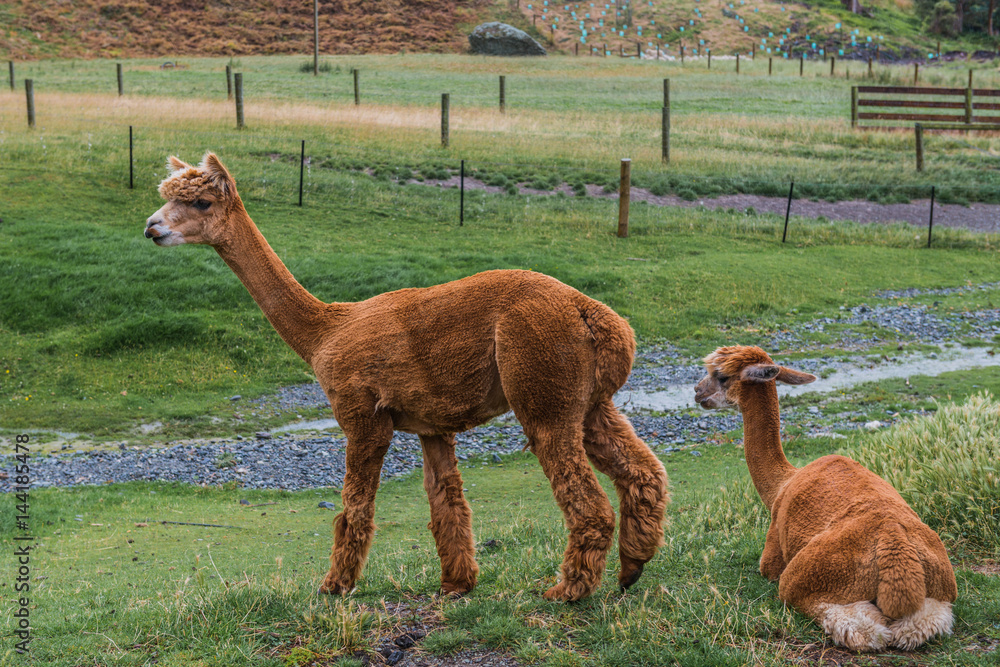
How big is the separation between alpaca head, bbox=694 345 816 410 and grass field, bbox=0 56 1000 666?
1.11 metres

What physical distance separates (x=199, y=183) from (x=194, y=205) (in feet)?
0.44

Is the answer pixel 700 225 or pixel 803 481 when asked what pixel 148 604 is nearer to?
pixel 803 481

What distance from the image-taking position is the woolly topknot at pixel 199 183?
522 cm

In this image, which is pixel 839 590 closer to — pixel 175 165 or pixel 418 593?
pixel 418 593

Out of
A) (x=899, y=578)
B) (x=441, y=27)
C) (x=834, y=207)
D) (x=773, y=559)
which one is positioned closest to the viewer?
(x=899, y=578)

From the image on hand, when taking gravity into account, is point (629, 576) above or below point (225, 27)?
below

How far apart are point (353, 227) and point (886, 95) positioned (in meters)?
31.9

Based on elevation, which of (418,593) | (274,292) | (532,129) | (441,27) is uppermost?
(441,27)

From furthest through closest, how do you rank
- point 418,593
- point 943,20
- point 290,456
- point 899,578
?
point 943,20
point 290,456
point 418,593
point 899,578

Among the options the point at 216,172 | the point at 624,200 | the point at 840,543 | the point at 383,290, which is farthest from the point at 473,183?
the point at 840,543

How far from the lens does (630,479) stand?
491 centimetres

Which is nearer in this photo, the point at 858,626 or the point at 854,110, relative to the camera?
the point at 858,626

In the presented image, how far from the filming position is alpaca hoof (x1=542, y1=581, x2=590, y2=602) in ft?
16.1

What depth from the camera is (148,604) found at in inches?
209
